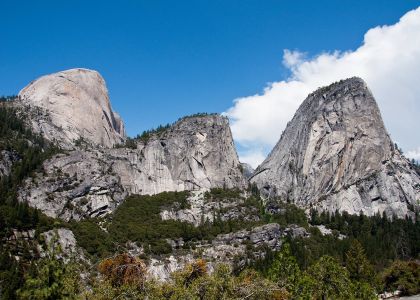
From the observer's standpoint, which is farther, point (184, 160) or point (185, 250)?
point (184, 160)

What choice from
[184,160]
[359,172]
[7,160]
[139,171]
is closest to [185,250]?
[139,171]

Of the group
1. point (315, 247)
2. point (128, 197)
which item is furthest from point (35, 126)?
point (315, 247)

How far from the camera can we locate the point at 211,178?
591 feet

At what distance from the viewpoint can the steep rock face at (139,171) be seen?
13512 centimetres

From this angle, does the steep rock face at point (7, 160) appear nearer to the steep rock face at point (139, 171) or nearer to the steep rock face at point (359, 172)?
the steep rock face at point (139, 171)

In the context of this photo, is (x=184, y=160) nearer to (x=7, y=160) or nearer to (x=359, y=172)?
(x=7, y=160)

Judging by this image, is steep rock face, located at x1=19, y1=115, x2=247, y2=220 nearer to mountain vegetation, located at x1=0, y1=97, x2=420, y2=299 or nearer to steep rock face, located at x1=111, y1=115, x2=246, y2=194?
steep rock face, located at x1=111, y1=115, x2=246, y2=194

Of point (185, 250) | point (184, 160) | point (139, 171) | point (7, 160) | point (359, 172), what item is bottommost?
point (185, 250)

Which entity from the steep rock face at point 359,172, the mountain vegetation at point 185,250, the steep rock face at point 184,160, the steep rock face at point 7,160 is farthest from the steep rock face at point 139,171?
the steep rock face at point 359,172

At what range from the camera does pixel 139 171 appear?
557 ft

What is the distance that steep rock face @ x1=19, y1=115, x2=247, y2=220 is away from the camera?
443 ft

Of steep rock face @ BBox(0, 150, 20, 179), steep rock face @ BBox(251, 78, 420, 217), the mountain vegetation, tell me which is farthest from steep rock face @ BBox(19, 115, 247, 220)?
steep rock face @ BBox(251, 78, 420, 217)

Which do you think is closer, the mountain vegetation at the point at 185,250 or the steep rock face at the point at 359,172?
the mountain vegetation at the point at 185,250

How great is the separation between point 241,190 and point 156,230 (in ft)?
182
